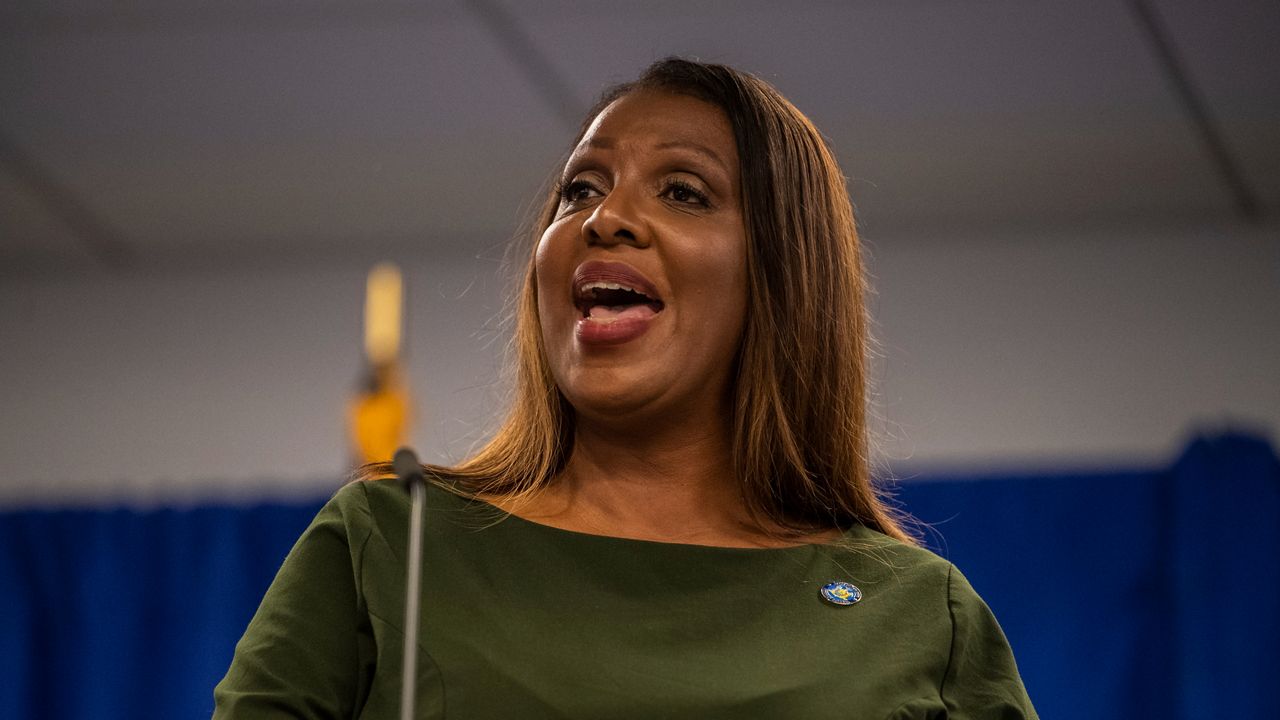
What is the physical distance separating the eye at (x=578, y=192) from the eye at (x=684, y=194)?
0.07 m

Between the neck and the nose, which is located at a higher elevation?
the nose

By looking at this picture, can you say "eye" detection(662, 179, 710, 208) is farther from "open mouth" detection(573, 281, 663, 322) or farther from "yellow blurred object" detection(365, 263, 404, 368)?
"yellow blurred object" detection(365, 263, 404, 368)

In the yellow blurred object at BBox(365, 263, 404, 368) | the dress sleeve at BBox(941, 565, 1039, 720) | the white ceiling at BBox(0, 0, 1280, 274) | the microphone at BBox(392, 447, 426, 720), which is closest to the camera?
the yellow blurred object at BBox(365, 263, 404, 368)

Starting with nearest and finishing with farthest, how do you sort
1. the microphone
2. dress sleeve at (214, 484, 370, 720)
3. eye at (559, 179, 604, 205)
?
the microphone → dress sleeve at (214, 484, 370, 720) → eye at (559, 179, 604, 205)

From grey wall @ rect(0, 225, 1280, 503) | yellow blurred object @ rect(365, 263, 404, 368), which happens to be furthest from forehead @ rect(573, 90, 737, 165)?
grey wall @ rect(0, 225, 1280, 503)

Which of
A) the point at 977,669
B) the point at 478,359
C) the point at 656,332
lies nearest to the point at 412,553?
the point at 656,332

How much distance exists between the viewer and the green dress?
1.36 meters

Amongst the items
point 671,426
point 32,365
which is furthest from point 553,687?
point 32,365

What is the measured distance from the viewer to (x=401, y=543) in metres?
1.45

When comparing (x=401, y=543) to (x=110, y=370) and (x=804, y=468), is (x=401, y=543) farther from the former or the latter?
(x=110, y=370)

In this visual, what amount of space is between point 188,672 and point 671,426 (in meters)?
2.10

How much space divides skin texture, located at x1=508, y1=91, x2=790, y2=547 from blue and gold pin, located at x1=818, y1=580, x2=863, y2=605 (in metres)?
0.10

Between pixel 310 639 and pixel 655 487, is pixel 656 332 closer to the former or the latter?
pixel 655 487

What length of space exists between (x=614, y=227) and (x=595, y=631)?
384 mm
